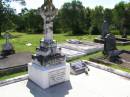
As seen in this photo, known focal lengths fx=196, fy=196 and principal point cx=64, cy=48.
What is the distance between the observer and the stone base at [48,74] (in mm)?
9648

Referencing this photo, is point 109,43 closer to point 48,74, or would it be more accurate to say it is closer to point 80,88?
point 80,88

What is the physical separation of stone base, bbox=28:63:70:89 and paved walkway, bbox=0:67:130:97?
26cm

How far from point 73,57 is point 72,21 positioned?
21.4 metres

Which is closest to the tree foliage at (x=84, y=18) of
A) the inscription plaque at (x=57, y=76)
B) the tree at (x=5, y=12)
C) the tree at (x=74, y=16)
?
the tree at (x=74, y=16)

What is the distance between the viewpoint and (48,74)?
9664mm

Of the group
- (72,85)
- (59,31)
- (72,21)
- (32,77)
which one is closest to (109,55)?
(72,85)

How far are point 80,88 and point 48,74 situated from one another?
1.71 meters

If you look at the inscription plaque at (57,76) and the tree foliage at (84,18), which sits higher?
the tree foliage at (84,18)

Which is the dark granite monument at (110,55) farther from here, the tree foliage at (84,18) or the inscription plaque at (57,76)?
the tree foliage at (84,18)

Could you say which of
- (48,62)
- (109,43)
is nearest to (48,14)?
(48,62)

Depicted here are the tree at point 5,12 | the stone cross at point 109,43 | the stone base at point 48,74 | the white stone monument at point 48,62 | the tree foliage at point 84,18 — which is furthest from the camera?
the tree foliage at point 84,18

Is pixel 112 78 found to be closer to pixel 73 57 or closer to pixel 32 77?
pixel 32 77

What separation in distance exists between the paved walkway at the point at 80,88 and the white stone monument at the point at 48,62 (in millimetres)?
362

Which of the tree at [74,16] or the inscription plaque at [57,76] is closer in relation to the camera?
the inscription plaque at [57,76]
